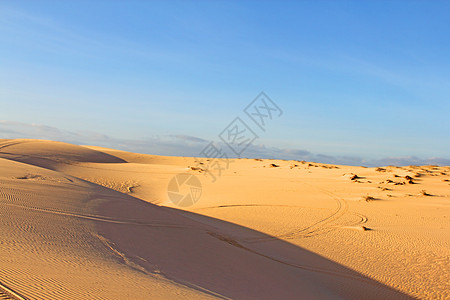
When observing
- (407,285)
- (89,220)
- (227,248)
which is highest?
(89,220)

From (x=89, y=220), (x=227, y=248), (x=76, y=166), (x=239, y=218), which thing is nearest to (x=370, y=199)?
(x=239, y=218)

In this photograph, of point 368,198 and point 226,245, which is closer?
point 226,245

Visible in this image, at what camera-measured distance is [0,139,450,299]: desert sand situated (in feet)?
13.8

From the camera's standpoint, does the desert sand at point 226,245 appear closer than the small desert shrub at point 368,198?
Yes

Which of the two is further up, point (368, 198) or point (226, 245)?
point (368, 198)

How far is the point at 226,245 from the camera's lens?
301 inches

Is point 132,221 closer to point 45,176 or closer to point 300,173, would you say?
point 45,176

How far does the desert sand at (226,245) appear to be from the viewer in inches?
166

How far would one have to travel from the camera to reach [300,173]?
24.0 meters

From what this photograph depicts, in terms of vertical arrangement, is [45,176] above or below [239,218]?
above

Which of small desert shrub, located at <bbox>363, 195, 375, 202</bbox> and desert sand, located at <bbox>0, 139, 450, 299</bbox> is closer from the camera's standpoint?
desert sand, located at <bbox>0, 139, 450, 299</bbox>

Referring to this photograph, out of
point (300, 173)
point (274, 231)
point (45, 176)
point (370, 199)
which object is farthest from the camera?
point (300, 173)

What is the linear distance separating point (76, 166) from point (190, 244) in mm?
20708

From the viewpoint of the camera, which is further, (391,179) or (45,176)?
(391,179)
